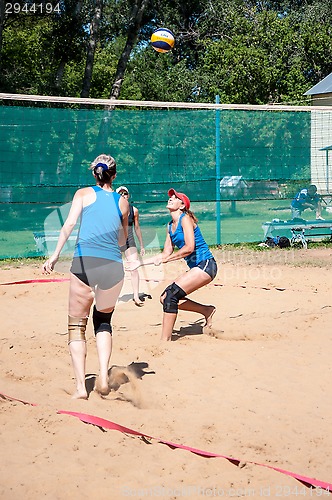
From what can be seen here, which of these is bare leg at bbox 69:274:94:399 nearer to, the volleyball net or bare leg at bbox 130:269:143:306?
bare leg at bbox 130:269:143:306

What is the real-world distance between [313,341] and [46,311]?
2.96 m

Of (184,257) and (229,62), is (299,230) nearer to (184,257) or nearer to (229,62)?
(184,257)

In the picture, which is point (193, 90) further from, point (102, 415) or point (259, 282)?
point (102, 415)

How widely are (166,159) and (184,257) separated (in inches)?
285

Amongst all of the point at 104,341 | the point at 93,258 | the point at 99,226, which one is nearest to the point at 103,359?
the point at 104,341

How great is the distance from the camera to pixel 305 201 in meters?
13.8

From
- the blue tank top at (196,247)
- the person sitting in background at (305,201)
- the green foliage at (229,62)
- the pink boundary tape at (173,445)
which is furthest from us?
the green foliage at (229,62)

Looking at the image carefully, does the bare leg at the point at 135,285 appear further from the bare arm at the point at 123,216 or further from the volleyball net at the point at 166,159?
the volleyball net at the point at 166,159

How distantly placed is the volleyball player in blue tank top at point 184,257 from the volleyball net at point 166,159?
195 inches

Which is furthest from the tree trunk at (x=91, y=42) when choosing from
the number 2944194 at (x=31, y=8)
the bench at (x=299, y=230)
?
the bench at (x=299, y=230)

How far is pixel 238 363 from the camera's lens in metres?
5.44

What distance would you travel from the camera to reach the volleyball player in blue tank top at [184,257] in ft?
19.8

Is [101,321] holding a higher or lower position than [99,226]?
lower

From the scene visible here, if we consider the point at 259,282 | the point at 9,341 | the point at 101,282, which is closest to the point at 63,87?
the point at 259,282
